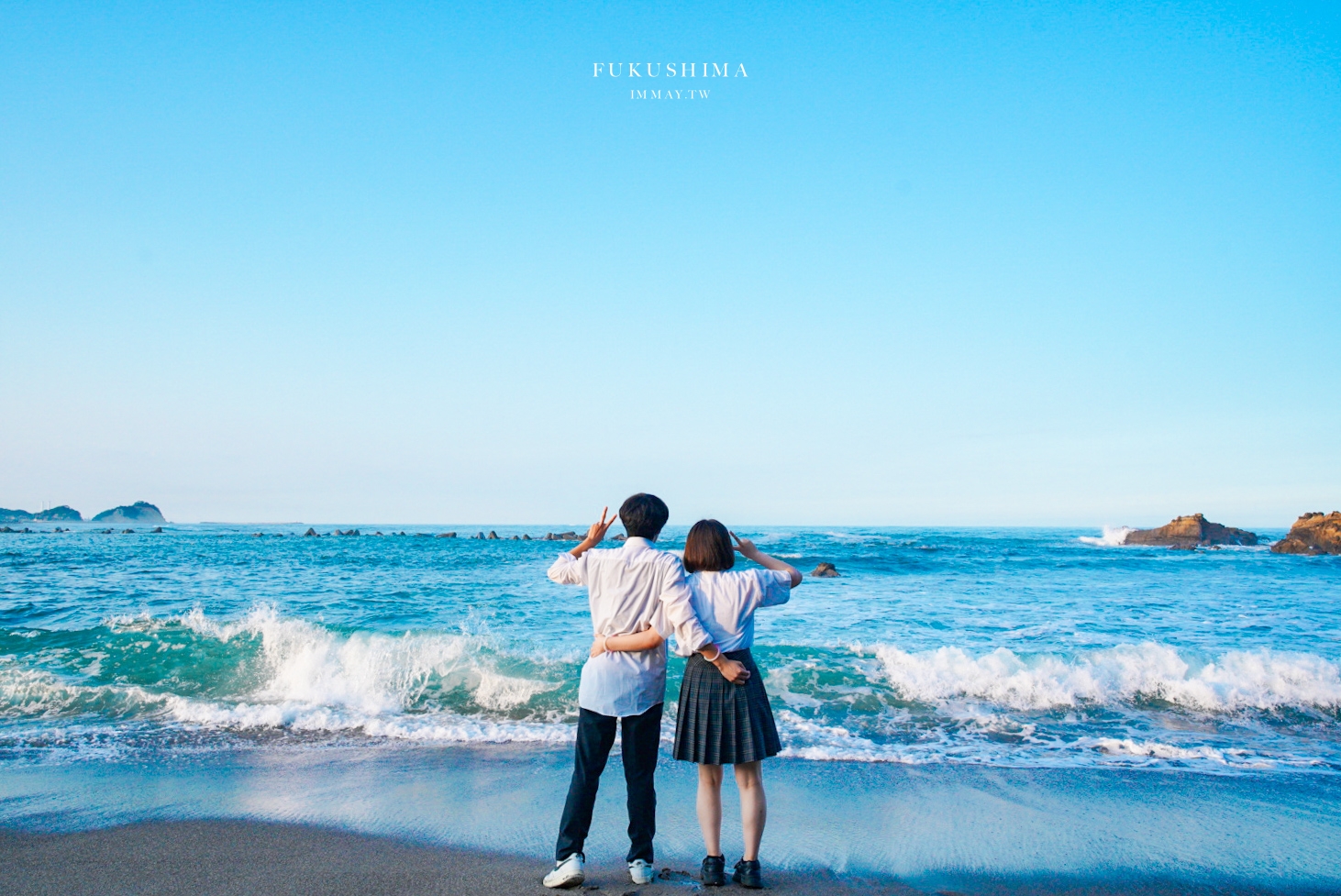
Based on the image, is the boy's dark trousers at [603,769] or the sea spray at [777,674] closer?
the boy's dark trousers at [603,769]

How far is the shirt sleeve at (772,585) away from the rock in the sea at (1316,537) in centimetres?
4014

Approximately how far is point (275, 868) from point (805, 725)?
4.62 metres

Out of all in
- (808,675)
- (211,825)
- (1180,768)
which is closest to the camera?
(211,825)

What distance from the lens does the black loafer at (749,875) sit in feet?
10.9

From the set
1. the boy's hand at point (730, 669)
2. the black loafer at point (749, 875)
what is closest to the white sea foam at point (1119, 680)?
the black loafer at point (749, 875)

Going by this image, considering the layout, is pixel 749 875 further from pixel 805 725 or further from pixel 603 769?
pixel 805 725

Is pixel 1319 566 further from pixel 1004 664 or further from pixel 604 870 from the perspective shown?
pixel 604 870

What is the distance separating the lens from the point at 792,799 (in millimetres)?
4754

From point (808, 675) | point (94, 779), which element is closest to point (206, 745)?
point (94, 779)

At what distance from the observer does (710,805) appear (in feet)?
10.8

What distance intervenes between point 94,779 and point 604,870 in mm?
4159

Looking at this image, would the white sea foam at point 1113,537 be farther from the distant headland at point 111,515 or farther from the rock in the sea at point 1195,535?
the distant headland at point 111,515

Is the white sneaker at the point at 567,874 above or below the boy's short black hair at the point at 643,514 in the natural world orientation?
below

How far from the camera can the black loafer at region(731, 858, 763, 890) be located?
10.9 feet
